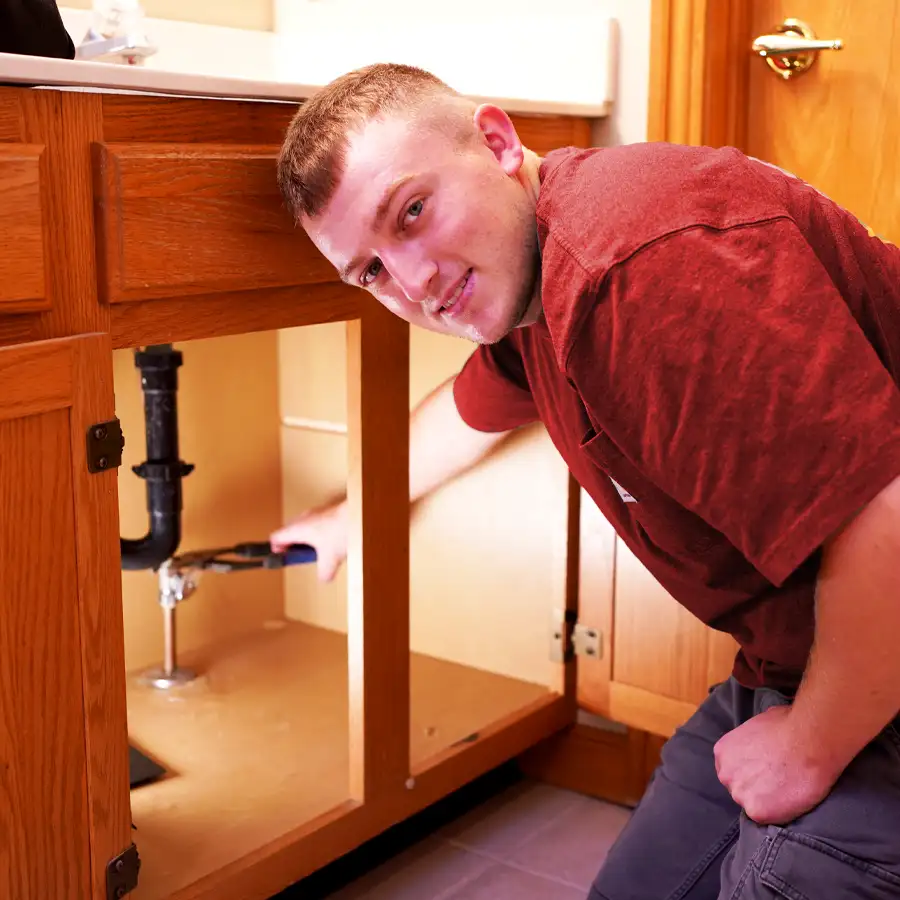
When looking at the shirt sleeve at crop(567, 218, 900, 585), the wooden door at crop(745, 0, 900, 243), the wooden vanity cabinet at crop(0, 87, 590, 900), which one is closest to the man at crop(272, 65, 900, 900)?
the shirt sleeve at crop(567, 218, 900, 585)

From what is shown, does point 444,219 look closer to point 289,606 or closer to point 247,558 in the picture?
point 247,558

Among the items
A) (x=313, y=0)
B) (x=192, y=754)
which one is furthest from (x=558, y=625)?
(x=313, y=0)

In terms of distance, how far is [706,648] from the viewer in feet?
5.11

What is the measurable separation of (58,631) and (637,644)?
2.85 feet

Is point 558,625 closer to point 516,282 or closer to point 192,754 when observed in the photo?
point 192,754

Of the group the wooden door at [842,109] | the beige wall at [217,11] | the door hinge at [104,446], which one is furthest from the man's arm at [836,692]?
the beige wall at [217,11]

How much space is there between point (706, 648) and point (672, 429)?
2.73 ft

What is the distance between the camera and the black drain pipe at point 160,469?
1.63 meters

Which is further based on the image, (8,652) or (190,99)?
(190,99)

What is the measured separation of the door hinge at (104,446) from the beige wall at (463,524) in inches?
29.7

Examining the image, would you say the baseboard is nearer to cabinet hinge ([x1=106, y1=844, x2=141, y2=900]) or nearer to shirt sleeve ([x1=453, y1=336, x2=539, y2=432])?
shirt sleeve ([x1=453, y1=336, x2=539, y2=432])

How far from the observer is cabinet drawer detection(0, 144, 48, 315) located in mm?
898

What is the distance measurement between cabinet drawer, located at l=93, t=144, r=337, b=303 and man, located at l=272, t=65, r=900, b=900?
0.26 feet

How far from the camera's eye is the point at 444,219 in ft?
3.05
